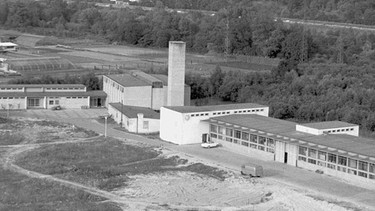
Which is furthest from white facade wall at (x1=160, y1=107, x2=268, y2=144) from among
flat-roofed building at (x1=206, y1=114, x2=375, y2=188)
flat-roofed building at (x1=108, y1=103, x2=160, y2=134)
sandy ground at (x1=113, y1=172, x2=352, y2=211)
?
sandy ground at (x1=113, y1=172, x2=352, y2=211)

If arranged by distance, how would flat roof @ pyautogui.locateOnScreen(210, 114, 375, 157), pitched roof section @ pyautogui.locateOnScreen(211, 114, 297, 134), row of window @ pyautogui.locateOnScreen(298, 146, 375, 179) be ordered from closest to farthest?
row of window @ pyautogui.locateOnScreen(298, 146, 375, 179) → flat roof @ pyautogui.locateOnScreen(210, 114, 375, 157) → pitched roof section @ pyautogui.locateOnScreen(211, 114, 297, 134)

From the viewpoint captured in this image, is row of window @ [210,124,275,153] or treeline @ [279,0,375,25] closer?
row of window @ [210,124,275,153]

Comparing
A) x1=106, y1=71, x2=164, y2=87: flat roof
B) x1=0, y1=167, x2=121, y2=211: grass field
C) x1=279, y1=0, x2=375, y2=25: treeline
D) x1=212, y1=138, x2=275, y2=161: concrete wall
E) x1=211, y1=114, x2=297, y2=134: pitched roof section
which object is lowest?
x1=0, y1=167, x2=121, y2=211: grass field

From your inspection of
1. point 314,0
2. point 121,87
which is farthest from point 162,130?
point 314,0

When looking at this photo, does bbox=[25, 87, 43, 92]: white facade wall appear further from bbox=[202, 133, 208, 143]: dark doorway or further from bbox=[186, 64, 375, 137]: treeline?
bbox=[202, 133, 208, 143]: dark doorway

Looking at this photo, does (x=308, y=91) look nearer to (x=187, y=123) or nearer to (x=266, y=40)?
(x=187, y=123)

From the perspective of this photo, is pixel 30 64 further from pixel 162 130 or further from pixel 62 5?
pixel 62 5
